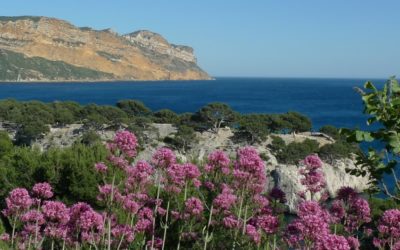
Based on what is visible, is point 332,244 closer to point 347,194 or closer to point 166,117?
point 347,194

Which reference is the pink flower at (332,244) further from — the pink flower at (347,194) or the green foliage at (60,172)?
the green foliage at (60,172)

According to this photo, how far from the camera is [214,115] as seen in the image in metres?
63.6

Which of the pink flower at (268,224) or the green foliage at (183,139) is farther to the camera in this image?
the green foliage at (183,139)

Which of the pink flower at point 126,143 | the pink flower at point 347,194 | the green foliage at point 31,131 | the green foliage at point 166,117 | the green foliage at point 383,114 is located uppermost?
the green foliage at point 383,114

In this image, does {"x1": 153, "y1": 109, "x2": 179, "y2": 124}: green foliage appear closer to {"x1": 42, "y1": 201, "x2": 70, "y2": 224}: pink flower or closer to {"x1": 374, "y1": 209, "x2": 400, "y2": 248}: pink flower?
{"x1": 42, "y1": 201, "x2": 70, "y2": 224}: pink flower

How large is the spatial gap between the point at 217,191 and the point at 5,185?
15.2m

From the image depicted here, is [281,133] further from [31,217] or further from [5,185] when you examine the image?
[31,217]

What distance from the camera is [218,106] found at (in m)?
64.4

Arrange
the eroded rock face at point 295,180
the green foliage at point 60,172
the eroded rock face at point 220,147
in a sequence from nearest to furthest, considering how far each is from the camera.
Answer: the green foliage at point 60,172, the eroded rock face at point 295,180, the eroded rock face at point 220,147

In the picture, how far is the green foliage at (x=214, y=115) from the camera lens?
63250 millimetres

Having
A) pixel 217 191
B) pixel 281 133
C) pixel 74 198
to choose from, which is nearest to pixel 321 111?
pixel 281 133

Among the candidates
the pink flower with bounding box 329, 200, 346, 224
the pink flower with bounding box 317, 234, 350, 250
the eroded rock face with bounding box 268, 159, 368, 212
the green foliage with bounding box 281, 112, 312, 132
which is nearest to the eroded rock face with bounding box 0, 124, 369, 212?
the eroded rock face with bounding box 268, 159, 368, 212

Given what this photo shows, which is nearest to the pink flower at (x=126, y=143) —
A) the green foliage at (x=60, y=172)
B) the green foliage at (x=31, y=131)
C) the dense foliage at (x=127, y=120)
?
the green foliage at (x=60, y=172)

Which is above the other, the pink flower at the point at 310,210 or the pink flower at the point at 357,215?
the pink flower at the point at 310,210
